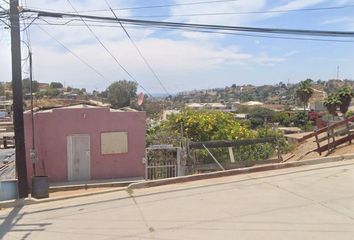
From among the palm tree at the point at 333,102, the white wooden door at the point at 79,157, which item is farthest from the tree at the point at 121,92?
the white wooden door at the point at 79,157

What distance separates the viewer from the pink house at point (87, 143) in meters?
19.2

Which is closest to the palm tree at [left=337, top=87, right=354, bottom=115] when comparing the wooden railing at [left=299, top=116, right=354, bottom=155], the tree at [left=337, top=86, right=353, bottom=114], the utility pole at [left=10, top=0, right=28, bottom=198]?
the tree at [left=337, top=86, right=353, bottom=114]

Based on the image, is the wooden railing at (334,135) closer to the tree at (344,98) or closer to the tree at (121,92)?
the tree at (121,92)

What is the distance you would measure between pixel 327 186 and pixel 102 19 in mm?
7037

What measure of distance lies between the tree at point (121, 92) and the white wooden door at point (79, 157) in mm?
34496

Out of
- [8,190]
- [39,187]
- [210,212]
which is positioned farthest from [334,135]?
[8,190]

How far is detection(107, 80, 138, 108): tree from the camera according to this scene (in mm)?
55472

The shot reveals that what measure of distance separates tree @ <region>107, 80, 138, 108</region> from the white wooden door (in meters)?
34.5

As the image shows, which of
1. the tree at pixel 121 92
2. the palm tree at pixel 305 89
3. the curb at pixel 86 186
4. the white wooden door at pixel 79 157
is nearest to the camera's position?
the curb at pixel 86 186

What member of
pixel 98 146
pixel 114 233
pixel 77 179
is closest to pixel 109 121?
pixel 98 146

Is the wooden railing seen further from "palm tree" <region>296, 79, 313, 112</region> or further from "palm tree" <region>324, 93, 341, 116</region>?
"palm tree" <region>296, 79, 313, 112</region>

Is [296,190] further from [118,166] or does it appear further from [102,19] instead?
[118,166]

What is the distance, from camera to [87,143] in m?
19.7

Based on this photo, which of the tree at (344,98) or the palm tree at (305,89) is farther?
the palm tree at (305,89)
